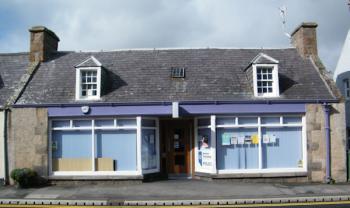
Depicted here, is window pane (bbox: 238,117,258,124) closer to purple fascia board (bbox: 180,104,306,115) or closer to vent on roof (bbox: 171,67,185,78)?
purple fascia board (bbox: 180,104,306,115)

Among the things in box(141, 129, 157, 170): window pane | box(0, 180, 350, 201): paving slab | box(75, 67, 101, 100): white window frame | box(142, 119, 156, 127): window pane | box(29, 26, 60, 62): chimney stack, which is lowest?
box(0, 180, 350, 201): paving slab

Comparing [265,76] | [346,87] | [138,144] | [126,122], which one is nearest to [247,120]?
[265,76]

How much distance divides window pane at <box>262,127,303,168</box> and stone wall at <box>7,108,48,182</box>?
8976mm

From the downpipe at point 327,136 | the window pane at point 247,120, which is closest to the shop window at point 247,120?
the window pane at point 247,120

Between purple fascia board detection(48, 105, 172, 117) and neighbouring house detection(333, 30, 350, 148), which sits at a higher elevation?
neighbouring house detection(333, 30, 350, 148)

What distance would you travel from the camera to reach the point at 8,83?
63.1ft

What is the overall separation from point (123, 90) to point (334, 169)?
9.25m

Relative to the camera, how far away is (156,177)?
18156mm

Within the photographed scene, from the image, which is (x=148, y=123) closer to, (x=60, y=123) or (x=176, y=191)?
(x=60, y=123)

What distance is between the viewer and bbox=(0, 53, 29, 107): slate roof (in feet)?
61.4

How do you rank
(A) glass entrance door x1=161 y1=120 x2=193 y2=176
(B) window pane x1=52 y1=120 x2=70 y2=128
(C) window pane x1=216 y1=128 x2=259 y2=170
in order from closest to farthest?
(C) window pane x1=216 y1=128 x2=259 y2=170 → (B) window pane x1=52 y1=120 x2=70 y2=128 → (A) glass entrance door x1=161 y1=120 x2=193 y2=176

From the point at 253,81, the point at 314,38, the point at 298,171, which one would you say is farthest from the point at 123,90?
the point at 314,38


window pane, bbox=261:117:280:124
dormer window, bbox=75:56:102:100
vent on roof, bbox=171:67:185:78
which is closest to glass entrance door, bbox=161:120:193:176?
vent on roof, bbox=171:67:185:78

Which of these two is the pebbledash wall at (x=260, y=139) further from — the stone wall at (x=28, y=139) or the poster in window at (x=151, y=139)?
the poster in window at (x=151, y=139)
